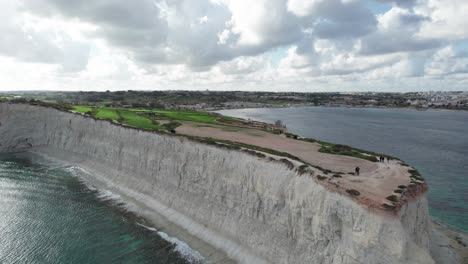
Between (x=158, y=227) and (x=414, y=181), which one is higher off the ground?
(x=414, y=181)

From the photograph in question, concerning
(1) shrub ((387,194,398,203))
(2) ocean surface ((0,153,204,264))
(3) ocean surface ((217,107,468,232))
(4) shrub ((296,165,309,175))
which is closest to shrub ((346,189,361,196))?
(1) shrub ((387,194,398,203))

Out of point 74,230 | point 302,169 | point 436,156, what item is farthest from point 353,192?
point 436,156

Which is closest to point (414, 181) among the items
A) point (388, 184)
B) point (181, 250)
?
point (388, 184)

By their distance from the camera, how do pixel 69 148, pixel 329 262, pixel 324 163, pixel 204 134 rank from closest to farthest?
pixel 329 262 → pixel 324 163 → pixel 204 134 → pixel 69 148

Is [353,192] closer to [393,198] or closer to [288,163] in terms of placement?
[393,198]

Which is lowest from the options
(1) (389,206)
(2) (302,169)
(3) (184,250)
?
(3) (184,250)

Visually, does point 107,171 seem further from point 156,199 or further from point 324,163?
point 324,163
